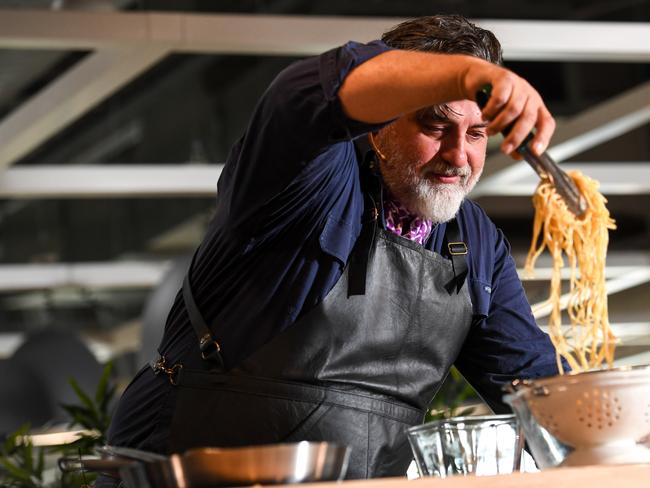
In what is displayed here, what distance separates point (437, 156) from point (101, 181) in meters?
4.56

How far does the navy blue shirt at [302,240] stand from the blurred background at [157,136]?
0.51 feet

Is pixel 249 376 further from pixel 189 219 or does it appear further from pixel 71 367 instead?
pixel 189 219

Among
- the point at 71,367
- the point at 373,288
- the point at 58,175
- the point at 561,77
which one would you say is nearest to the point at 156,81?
the point at 58,175

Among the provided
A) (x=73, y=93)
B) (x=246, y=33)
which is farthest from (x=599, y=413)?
(x=73, y=93)

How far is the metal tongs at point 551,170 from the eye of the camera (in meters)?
1.59

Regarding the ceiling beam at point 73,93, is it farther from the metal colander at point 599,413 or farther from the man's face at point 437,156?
the metal colander at point 599,413

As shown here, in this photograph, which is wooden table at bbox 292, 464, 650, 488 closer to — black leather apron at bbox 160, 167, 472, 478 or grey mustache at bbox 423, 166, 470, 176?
black leather apron at bbox 160, 167, 472, 478

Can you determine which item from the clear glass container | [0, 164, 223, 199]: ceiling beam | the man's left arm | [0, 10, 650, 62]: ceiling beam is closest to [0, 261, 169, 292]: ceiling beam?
[0, 164, 223, 199]: ceiling beam

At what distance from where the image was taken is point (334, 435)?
7.07ft

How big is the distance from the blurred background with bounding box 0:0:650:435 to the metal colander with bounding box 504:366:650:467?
794mm

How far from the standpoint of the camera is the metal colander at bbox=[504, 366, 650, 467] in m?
1.58

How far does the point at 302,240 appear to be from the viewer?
218 cm

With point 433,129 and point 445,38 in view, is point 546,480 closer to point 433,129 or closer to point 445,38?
point 433,129

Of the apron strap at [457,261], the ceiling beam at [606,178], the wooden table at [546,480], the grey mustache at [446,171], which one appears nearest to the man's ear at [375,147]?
the grey mustache at [446,171]
